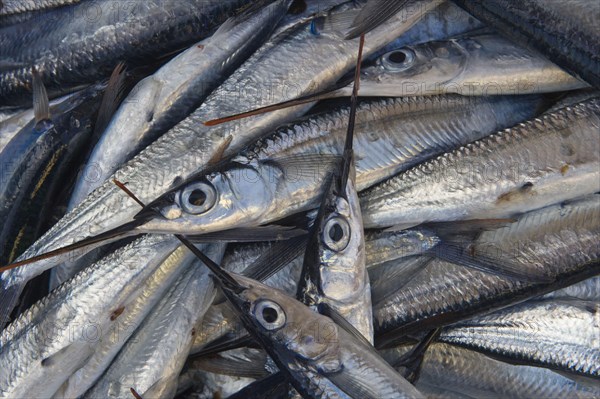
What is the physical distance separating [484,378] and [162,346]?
1.54m

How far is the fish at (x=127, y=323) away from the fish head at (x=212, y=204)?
1.17 ft

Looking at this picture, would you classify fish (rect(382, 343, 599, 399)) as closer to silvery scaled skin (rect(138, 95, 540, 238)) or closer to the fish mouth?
A: silvery scaled skin (rect(138, 95, 540, 238))

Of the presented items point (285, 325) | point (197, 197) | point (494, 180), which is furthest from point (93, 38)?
point (494, 180)

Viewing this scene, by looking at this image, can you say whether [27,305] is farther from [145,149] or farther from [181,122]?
[181,122]

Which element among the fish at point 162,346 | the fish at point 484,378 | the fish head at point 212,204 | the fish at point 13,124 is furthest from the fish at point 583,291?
the fish at point 13,124

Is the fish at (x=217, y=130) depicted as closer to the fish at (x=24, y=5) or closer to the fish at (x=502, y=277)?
the fish at (x=502, y=277)

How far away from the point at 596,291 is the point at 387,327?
1.03 meters

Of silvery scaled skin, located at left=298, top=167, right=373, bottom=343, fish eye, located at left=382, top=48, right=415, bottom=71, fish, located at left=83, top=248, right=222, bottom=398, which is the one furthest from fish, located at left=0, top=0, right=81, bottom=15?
silvery scaled skin, located at left=298, top=167, right=373, bottom=343

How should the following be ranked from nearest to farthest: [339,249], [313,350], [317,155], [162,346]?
[313,350] → [339,249] → [317,155] → [162,346]

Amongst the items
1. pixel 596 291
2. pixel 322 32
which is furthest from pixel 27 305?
pixel 596 291

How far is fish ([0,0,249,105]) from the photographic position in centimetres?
290

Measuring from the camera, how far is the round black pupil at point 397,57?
8.32 feet

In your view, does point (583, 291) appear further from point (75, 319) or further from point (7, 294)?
point (7, 294)

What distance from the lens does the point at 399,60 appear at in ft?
8.32
